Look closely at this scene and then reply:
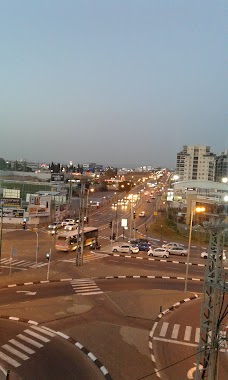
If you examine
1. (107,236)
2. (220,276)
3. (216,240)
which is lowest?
(107,236)

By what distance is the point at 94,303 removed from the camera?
14.7 metres

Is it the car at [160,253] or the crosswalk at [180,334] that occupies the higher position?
the crosswalk at [180,334]

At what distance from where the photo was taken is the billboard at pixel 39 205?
4005 cm

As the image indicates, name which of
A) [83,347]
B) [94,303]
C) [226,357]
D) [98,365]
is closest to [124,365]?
[98,365]

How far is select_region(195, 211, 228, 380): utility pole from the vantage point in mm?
7159

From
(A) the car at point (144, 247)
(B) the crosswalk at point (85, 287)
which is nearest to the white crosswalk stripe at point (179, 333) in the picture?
(B) the crosswalk at point (85, 287)

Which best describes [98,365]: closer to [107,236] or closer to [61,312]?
[61,312]

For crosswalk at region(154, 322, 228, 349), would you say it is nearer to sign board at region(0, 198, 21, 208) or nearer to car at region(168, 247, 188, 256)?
car at region(168, 247, 188, 256)

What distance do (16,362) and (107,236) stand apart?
24.6 metres

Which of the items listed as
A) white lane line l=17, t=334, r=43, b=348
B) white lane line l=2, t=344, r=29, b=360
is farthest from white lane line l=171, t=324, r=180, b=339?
white lane line l=2, t=344, r=29, b=360

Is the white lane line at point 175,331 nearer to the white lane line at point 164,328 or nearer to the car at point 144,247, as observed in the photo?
the white lane line at point 164,328

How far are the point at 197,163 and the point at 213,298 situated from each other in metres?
105

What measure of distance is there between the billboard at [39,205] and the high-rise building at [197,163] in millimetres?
71192

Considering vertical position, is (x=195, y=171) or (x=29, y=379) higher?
(x=195, y=171)
